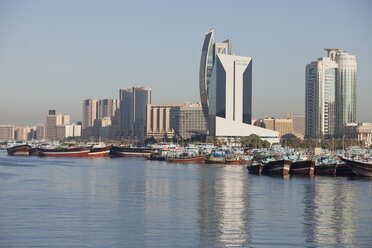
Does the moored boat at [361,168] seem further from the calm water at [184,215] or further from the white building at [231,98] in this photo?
the white building at [231,98]

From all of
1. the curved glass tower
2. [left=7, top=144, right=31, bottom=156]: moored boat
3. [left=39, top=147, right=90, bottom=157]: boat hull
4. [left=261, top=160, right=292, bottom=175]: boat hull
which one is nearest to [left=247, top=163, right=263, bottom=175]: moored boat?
[left=261, top=160, right=292, bottom=175]: boat hull

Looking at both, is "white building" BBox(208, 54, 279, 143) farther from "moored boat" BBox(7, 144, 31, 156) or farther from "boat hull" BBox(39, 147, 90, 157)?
"moored boat" BBox(7, 144, 31, 156)

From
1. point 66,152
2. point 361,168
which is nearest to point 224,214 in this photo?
point 361,168

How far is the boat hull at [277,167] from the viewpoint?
66294 mm

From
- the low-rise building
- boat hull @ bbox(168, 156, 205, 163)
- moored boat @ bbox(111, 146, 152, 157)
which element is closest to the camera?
boat hull @ bbox(168, 156, 205, 163)

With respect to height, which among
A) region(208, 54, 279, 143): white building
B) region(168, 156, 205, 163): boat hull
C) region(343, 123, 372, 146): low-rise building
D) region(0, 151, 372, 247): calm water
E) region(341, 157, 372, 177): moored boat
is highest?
region(208, 54, 279, 143): white building

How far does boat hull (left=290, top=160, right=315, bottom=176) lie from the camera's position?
2640 inches

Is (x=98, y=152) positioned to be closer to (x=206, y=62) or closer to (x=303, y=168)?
(x=206, y=62)

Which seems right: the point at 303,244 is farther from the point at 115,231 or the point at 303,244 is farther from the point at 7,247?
the point at 7,247

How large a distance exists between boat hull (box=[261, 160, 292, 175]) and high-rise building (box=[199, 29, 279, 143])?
113m

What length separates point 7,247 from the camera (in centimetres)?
2584

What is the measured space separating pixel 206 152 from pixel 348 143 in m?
48.6

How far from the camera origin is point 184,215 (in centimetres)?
3434

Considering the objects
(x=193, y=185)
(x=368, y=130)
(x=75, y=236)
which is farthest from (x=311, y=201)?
(x=368, y=130)
